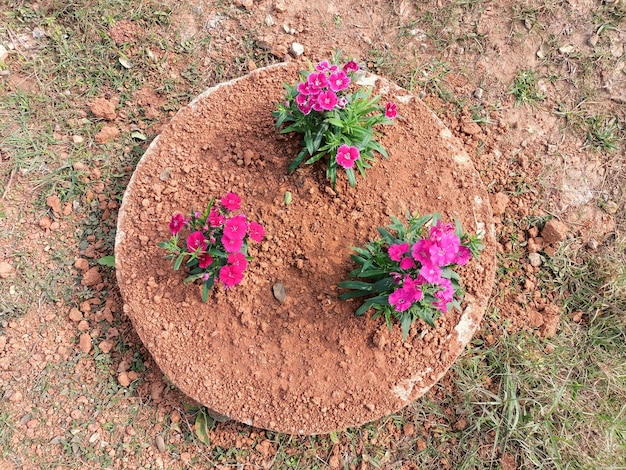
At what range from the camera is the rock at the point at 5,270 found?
3439 mm

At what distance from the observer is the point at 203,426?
3279mm

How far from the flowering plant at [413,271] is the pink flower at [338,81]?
843mm

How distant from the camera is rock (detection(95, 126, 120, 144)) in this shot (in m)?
3.74

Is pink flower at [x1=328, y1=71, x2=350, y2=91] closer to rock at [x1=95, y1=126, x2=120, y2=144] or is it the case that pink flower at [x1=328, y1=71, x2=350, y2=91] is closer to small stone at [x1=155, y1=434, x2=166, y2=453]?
rock at [x1=95, y1=126, x2=120, y2=144]

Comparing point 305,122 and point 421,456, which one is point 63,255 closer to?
point 305,122

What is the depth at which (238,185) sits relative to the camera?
3164 millimetres

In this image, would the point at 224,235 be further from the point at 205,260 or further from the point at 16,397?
the point at 16,397

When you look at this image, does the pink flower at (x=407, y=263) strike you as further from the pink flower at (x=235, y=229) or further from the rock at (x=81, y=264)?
the rock at (x=81, y=264)

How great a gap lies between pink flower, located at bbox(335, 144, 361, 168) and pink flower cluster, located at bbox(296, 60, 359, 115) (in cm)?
25

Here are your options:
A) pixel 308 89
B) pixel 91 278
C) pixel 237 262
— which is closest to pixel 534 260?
pixel 308 89

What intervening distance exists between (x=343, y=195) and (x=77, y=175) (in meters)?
2.15

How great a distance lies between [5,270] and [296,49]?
9.37ft

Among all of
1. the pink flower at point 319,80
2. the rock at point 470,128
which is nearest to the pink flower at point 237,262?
the pink flower at point 319,80

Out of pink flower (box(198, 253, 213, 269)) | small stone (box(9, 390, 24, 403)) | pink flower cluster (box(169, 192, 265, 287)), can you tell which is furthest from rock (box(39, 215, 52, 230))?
pink flower (box(198, 253, 213, 269))
